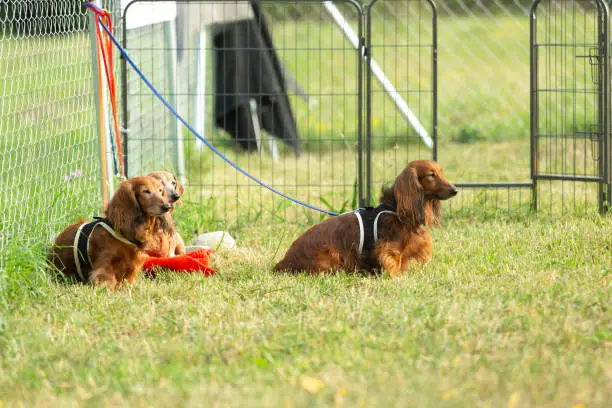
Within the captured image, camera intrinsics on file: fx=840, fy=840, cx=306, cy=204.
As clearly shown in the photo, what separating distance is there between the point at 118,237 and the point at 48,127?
4.04 feet

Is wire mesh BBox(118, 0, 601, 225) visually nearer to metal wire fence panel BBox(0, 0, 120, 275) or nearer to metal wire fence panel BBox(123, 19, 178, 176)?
metal wire fence panel BBox(123, 19, 178, 176)

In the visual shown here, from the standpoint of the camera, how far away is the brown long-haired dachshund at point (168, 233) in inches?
203

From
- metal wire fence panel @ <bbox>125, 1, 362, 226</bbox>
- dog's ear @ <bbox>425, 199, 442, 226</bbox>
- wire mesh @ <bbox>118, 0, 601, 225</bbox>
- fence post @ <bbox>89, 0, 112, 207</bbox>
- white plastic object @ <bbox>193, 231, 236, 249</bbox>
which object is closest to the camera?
dog's ear @ <bbox>425, 199, 442, 226</bbox>

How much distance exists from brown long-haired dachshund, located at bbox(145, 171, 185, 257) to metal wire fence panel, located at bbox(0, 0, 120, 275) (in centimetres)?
68

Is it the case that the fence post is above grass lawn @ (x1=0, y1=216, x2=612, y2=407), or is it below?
above

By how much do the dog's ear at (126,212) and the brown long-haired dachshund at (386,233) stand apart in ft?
3.19

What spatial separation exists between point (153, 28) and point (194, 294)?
161 inches

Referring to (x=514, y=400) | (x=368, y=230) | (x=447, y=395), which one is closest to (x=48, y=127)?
(x=368, y=230)

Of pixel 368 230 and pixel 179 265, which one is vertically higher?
pixel 368 230

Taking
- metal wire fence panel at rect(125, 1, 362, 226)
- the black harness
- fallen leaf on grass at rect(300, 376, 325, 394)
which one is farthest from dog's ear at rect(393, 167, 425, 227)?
fallen leaf on grass at rect(300, 376, 325, 394)

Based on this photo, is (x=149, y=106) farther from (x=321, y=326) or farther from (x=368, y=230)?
(x=321, y=326)

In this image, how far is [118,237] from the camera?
4.96 meters

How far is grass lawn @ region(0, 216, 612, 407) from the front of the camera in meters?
3.25

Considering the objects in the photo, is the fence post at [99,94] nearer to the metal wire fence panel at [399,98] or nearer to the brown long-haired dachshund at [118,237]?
the brown long-haired dachshund at [118,237]
